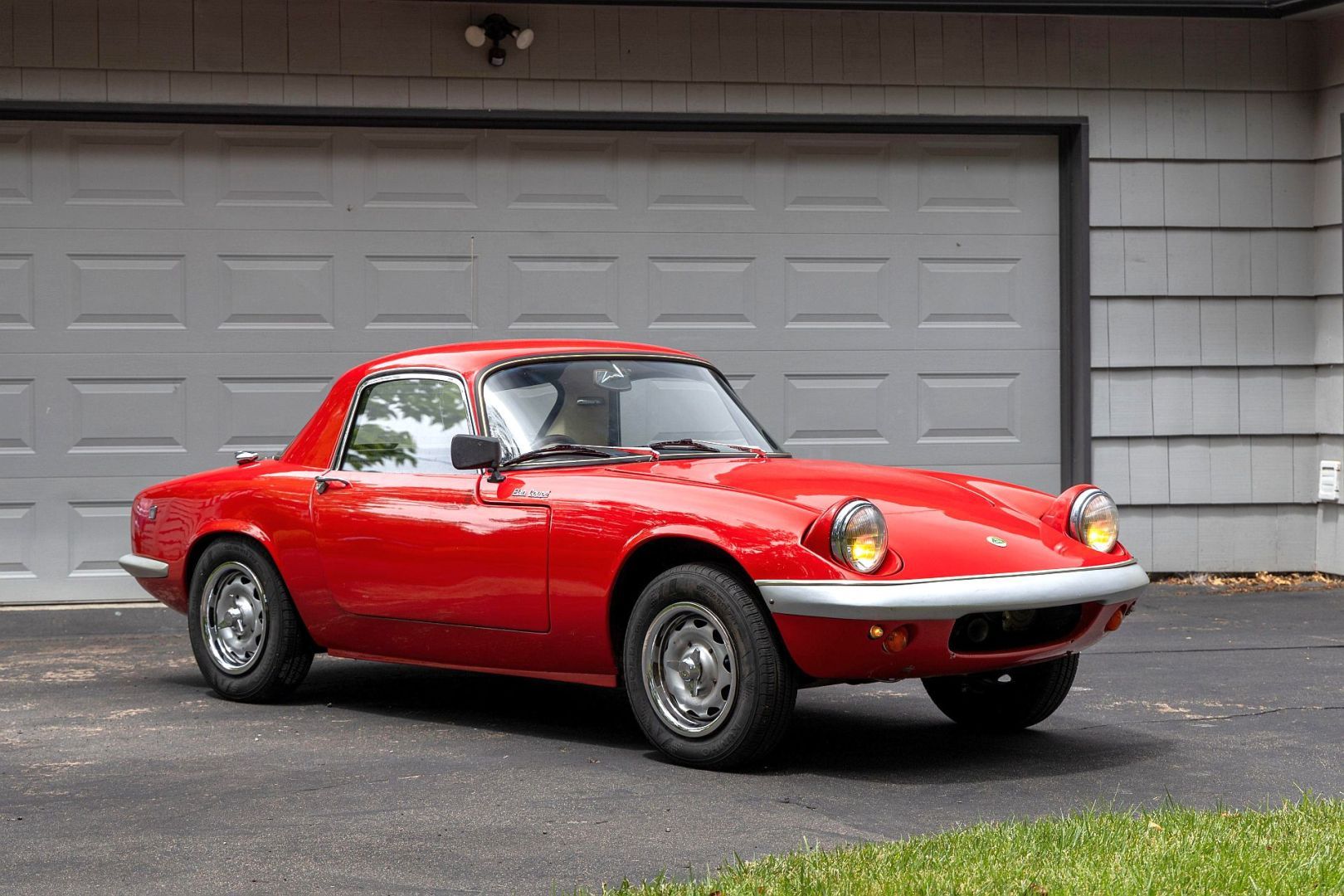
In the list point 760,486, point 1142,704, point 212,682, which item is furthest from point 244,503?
point 1142,704

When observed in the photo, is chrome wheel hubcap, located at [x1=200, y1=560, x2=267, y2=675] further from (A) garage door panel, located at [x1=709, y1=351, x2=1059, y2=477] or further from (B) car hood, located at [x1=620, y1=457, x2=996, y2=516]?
(A) garage door panel, located at [x1=709, y1=351, x2=1059, y2=477]

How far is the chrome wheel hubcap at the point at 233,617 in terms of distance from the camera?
21.9 feet

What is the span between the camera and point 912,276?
10562 millimetres

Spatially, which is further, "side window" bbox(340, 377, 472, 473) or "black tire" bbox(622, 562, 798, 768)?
"side window" bbox(340, 377, 472, 473)

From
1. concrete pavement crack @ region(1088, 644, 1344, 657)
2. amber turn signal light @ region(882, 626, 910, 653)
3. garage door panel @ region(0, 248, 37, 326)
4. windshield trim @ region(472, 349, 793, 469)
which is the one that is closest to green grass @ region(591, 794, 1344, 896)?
amber turn signal light @ region(882, 626, 910, 653)

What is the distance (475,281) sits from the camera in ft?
33.3

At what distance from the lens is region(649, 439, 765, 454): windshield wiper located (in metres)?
6.05

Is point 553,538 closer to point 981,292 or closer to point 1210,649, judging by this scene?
point 1210,649

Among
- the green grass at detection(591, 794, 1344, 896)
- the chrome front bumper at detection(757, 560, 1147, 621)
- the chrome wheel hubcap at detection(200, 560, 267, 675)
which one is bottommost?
the green grass at detection(591, 794, 1344, 896)

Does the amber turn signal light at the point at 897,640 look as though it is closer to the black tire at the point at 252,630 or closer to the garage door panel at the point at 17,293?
the black tire at the point at 252,630

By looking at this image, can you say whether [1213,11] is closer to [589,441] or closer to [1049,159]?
[1049,159]

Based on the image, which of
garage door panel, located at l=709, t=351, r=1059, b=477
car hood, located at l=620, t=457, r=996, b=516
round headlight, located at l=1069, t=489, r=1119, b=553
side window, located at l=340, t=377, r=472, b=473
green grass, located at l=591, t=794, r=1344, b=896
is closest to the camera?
green grass, located at l=591, t=794, r=1344, b=896

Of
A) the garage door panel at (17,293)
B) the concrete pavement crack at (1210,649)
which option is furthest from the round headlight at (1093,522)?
the garage door panel at (17,293)

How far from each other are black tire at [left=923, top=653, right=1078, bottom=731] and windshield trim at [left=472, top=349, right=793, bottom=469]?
3.45 feet
